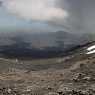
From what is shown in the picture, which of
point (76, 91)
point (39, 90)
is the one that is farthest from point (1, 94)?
point (76, 91)

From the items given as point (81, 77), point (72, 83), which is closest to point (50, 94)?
point (72, 83)

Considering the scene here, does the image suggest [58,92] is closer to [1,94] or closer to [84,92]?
[84,92]

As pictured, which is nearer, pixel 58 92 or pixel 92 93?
pixel 92 93

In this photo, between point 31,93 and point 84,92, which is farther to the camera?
point 31,93

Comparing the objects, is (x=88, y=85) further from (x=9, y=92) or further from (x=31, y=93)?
(x=9, y=92)

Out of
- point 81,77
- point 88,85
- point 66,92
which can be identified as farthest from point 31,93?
point 81,77

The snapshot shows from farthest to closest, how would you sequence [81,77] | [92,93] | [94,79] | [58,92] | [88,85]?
[81,77]
[94,79]
[88,85]
[58,92]
[92,93]

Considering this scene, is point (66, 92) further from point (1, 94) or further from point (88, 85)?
point (1, 94)

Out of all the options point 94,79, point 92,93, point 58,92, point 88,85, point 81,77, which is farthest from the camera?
point 81,77
